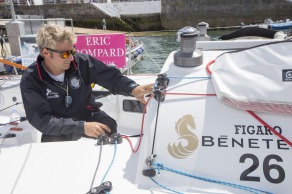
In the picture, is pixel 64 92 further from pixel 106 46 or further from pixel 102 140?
pixel 106 46

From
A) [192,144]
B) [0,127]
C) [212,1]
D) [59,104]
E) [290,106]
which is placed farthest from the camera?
[212,1]

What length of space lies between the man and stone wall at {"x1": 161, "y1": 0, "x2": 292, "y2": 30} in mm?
29752

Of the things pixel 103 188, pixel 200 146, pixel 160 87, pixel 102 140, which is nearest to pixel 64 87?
pixel 102 140

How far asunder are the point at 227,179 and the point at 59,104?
4.66 ft

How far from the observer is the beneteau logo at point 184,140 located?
4.73 feet

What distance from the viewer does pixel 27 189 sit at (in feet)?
4.77

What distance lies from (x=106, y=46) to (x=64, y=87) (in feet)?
10.3

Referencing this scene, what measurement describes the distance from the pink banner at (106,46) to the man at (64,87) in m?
2.89

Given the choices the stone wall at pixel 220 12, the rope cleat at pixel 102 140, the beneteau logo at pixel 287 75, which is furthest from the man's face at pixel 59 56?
the stone wall at pixel 220 12

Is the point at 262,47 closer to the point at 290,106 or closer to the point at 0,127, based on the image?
the point at 290,106

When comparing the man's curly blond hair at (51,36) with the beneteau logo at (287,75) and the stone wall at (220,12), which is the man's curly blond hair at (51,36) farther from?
the stone wall at (220,12)

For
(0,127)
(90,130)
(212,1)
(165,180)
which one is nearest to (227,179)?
(165,180)

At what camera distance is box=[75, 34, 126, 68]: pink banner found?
5191 millimetres

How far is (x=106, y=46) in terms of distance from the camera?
524cm
